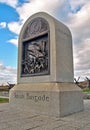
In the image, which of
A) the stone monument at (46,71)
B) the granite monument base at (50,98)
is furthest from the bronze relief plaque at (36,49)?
the granite monument base at (50,98)

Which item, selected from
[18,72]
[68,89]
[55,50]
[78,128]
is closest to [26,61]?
[18,72]

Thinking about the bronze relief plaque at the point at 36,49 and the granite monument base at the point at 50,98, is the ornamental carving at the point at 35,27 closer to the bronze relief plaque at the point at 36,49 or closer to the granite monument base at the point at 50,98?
the bronze relief plaque at the point at 36,49

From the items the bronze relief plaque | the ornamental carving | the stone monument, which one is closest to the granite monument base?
the stone monument

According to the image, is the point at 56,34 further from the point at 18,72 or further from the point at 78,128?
the point at 78,128

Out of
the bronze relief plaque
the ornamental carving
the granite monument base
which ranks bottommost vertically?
the granite monument base

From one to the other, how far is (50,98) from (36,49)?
105 inches

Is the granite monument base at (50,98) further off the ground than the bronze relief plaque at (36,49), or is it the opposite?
the bronze relief plaque at (36,49)

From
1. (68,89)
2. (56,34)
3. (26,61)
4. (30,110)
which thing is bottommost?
(30,110)

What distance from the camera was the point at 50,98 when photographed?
705cm

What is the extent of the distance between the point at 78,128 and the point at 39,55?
4.31 m

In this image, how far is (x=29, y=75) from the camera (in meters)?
8.77

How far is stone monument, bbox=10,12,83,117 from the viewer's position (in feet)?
23.4

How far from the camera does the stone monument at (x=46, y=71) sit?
7145 millimetres

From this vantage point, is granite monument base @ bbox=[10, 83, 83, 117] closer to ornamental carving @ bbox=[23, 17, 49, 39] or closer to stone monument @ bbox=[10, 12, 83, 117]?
stone monument @ bbox=[10, 12, 83, 117]
